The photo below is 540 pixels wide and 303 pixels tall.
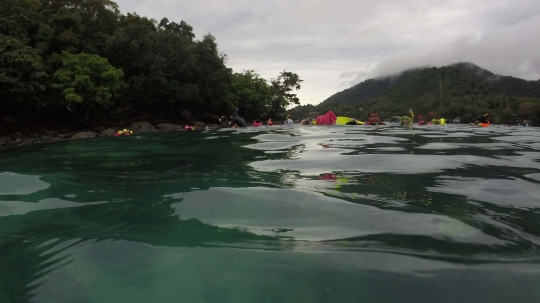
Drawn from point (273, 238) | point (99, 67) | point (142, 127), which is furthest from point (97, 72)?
point (273, 238)

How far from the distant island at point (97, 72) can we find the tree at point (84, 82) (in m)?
0.06

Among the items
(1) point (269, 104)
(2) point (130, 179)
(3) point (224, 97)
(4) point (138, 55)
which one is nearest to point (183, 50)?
(4) point (138, 55)

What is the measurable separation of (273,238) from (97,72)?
2278cm

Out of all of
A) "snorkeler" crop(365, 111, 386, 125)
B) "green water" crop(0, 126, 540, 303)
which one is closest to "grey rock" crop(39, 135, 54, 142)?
"snorkeler" crop(365, 111, 386, 125)

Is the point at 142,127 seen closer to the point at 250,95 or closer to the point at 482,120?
the point at 250,95

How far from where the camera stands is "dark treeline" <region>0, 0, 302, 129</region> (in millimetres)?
17891

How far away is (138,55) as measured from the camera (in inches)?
1017

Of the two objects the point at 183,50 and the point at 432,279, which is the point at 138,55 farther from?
the point at 432,279

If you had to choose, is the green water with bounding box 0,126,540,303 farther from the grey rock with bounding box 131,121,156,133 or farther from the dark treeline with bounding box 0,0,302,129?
the grey rock with bounding box 131,121,156,133

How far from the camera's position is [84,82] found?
1925cm

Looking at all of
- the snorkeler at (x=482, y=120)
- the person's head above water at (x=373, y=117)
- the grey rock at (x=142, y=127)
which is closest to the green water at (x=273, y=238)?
the person's head above water at (x=373, y=117)

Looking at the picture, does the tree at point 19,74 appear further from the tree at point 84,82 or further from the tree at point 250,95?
the tree at point 250,95

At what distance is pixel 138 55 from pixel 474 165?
26659 millimetres

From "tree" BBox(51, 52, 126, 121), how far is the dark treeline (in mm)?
56
